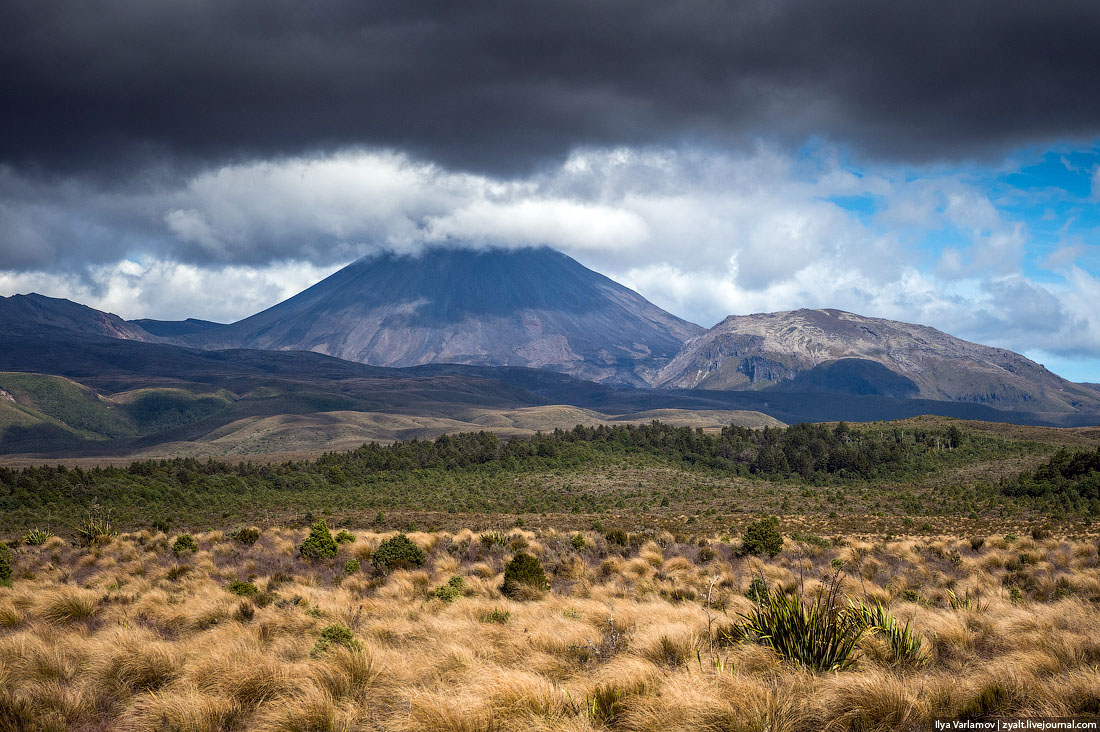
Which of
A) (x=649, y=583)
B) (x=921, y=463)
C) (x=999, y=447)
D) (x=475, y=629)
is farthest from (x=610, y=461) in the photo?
(x=475, y=629)

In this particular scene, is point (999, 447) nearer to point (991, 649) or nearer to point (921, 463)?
point (921, 463)

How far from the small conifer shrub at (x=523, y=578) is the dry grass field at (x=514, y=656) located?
0.76ft

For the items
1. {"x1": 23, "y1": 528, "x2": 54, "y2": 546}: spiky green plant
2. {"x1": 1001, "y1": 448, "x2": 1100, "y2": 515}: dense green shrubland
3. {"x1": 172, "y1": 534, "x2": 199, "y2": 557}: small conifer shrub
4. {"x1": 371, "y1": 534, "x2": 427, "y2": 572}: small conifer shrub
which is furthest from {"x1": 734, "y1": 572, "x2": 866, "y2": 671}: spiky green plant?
{"x1": 1001, "y1": 448, "x2": 1100, "y2": 515}: dense green shrubland

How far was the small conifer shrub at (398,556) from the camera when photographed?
19.2 m

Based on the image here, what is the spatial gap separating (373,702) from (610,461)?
83265 millimetres

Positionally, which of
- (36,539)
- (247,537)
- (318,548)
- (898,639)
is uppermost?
(898,639)

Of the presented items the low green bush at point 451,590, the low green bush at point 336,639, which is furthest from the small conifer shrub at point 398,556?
the low green bush at point 336,639

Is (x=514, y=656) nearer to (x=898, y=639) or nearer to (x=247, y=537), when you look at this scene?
(x=898, y=639)

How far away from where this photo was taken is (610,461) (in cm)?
8950

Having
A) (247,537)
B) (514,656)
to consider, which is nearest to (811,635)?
(514,656)

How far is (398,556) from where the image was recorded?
19641 mm

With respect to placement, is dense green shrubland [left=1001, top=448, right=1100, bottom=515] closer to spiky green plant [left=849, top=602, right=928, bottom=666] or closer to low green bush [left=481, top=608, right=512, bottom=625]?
spiky green plant [left=849, top=602, right=928, bottom=666]

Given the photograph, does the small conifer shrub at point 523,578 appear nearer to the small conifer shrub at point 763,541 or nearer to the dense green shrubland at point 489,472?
the small conifer shrub at point 763,541

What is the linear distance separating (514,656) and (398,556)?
11.5 meters
